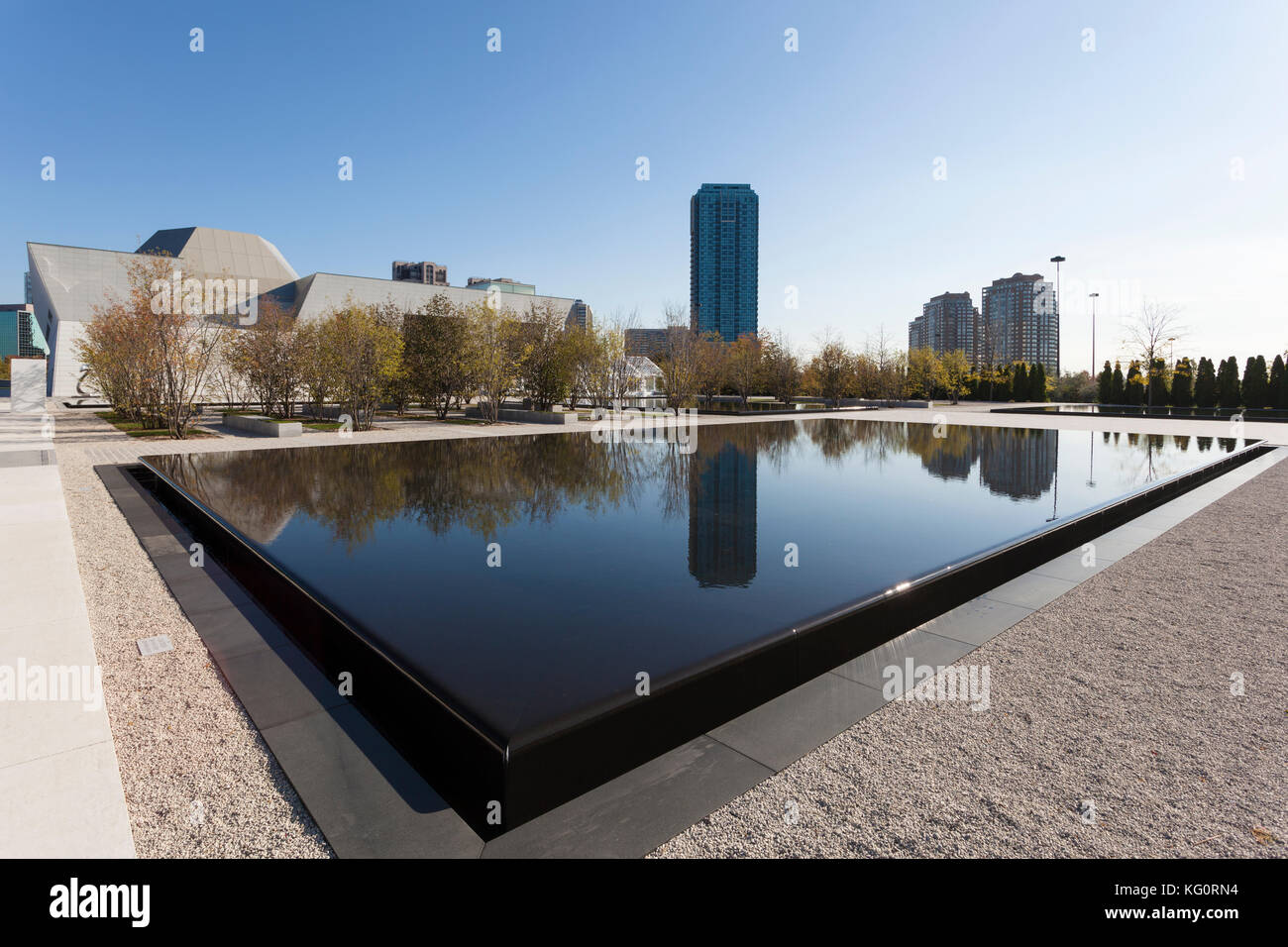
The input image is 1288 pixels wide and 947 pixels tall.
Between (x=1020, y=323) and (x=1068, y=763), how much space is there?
77426mm

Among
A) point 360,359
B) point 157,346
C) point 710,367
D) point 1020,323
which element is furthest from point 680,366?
point 1020,323

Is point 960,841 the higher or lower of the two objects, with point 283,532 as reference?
A: lower

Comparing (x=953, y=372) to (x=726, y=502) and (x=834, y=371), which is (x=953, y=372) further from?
(x=726, y=502)

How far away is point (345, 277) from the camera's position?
4275cm

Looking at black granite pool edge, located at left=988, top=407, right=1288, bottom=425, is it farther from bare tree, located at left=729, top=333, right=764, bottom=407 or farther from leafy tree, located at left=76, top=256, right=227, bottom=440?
leafy tree, located at left=76, top=256, right=227, bottom=440

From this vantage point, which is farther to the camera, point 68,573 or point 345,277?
point 345,277

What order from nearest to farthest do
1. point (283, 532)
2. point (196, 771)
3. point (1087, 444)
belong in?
1. point (196, 771)
2. point (283, 532)
3. point (1087, 444)

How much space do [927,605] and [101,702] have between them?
4720 millimetres

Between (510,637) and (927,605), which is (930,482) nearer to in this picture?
(927,605)

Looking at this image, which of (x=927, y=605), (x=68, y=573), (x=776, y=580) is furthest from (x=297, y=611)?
(x=927, y=605)

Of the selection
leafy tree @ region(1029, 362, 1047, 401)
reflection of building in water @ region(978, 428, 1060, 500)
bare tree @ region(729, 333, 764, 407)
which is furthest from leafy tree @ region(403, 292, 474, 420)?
leafy tree @ region(1029, 362, 1047, 401)

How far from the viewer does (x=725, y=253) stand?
115 metres
